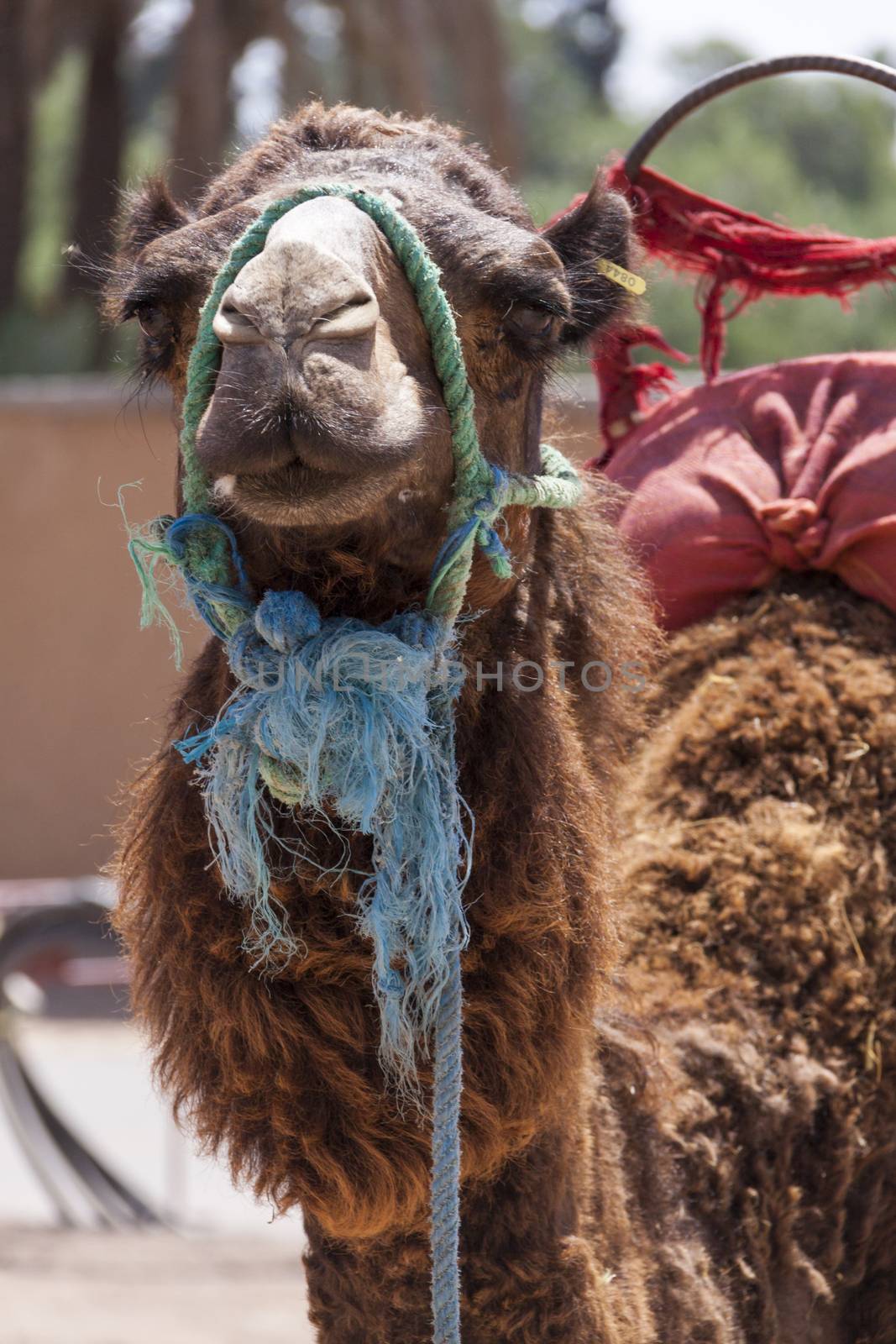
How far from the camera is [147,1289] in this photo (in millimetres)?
5715

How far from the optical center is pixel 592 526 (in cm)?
264

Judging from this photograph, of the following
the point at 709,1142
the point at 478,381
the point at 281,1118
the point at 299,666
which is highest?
the point at 478,381

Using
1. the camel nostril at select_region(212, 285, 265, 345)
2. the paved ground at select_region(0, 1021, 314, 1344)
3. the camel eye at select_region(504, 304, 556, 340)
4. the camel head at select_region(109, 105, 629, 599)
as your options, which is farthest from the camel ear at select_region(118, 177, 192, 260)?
the paved ground at select_region(0, 1021, 314, 1344)

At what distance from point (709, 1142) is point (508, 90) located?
11724mm

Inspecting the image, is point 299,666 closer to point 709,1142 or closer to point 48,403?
point 709,1142

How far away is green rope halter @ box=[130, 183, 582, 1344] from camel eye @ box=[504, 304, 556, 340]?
0.16m

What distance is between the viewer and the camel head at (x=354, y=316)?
182 cm

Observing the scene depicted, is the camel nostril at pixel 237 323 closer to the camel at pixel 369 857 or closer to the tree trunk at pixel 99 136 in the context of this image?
the camel at pixel 369 857

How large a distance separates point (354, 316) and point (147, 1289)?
478cm

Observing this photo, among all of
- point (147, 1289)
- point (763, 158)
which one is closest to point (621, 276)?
point (147, 1289)

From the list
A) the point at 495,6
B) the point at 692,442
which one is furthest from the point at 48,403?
the point at 692,442

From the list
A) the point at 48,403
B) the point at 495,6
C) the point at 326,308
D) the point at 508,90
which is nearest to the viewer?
the point at 326,308

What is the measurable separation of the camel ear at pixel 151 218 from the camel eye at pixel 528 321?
636mm

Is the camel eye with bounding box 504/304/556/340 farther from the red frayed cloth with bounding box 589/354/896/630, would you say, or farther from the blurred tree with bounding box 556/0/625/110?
the blurred tree with bounding box 556/0/625/110
